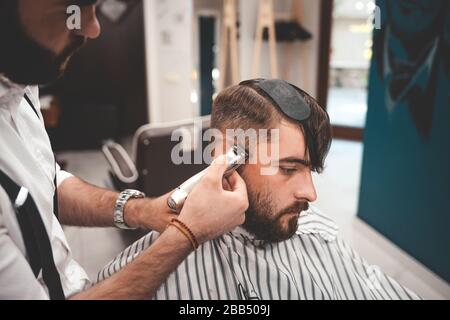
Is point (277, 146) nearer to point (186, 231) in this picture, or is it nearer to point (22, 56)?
point (186, 231)

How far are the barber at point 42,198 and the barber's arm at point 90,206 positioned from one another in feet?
0.46

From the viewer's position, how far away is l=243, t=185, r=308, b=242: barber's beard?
3.04 feet

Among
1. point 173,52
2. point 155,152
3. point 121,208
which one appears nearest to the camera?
point 121,208

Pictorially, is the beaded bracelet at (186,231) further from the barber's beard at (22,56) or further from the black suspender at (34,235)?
the barber's beard at (22,56)

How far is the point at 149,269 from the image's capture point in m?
0.72

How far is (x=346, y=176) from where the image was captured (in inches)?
118

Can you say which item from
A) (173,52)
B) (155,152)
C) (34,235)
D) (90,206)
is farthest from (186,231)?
(173,52)

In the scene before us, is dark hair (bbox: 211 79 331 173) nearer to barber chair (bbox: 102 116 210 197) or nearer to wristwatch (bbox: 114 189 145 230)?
wristwatch (bbox: 114 189 145 230)

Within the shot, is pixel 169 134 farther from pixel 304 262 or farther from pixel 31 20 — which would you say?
pixel 31 20

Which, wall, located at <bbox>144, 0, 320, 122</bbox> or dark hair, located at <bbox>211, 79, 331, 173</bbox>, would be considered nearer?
dark hair, located at <bbox>211, 79, 331, 173</bbox>

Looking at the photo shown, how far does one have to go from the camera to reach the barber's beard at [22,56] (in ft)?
2.11

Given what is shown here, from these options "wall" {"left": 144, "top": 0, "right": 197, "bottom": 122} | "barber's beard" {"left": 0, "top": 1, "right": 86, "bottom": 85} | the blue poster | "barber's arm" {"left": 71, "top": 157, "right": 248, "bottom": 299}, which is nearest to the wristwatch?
"barber's arm" {"left": 71, "top": 157, "right": 248, "bottom": 299}

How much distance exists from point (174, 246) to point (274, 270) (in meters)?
0.43

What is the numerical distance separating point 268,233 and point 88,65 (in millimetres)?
4624
